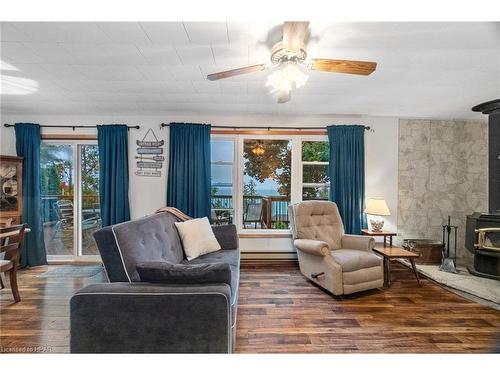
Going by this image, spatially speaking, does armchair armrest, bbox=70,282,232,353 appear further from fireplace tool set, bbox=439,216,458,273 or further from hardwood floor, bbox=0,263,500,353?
fireplace tool set, bbox=439,216,458,273

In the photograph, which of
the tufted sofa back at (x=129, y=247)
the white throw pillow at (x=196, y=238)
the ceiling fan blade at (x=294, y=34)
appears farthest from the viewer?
the white throw pillow at (x=196, y=238)

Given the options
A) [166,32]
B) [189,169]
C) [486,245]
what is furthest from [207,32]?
[486,245]

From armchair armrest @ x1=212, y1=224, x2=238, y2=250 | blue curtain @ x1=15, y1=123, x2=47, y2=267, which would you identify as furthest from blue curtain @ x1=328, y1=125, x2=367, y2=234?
blue curtain @ x1=15, y1=123, x2=47, y2=267

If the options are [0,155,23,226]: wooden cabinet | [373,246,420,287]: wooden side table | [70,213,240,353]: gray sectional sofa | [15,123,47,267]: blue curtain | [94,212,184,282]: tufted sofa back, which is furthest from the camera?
[15,123,47,267]: blue curtain

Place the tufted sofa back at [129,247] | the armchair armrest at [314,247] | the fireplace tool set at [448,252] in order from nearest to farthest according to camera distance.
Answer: the tufted sofa back at [129,247] → the armchair armrest at [314,247] → the fireplace tool set at [448,252]

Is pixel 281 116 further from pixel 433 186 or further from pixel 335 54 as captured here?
pixel 433 186

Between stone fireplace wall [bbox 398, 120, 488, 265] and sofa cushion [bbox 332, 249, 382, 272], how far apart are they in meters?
1.59

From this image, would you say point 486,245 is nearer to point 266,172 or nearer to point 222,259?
point 266,172

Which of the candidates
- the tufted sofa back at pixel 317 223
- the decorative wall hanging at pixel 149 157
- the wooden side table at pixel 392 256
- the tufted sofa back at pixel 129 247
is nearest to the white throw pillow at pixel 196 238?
the tufted sofa back at pixel 129 247

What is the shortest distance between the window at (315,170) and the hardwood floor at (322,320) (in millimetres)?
1487

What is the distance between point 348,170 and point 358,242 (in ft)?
4.04

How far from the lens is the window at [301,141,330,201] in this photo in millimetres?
3953

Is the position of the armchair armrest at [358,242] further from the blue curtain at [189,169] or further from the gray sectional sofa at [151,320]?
the gray sectional sofa at [151,320]

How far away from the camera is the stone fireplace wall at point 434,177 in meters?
3.90
